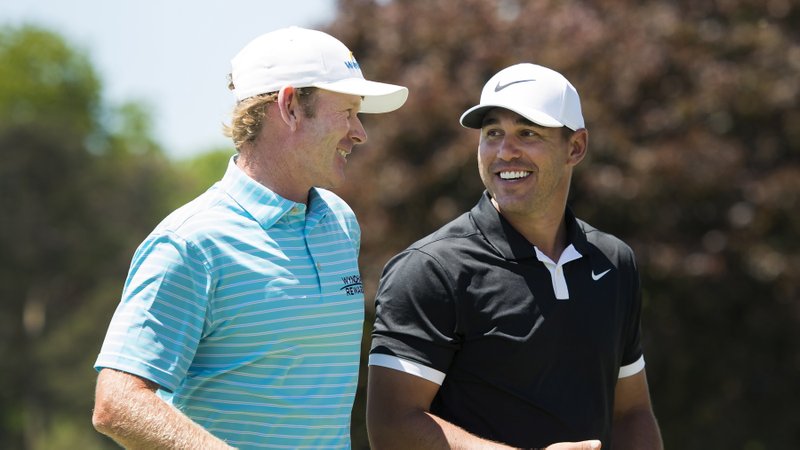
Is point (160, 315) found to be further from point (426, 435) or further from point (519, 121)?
point (519, 121)

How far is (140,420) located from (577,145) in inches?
78.9

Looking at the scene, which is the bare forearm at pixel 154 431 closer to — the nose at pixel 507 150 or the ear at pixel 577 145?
the nose at pixel 507 150

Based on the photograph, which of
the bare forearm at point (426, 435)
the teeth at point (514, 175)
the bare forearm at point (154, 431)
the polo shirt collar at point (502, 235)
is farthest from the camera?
the teeth at point (514, 175)

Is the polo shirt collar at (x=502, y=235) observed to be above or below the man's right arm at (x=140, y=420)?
above

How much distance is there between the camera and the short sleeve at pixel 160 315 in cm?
304

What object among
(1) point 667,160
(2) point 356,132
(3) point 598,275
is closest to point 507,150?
(3) point 598,275

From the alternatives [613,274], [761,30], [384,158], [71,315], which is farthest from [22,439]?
[613,274]

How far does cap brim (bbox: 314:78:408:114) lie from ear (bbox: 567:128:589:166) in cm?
71

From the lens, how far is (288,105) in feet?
11.3

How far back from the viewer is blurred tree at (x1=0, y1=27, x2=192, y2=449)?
28.2m

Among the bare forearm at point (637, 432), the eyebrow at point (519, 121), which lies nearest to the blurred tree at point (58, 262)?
the bare forearm at point (637, 432)

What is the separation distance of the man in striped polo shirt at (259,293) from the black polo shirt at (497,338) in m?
0.23

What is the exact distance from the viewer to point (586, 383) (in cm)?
387

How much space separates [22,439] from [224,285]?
27.8m
